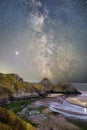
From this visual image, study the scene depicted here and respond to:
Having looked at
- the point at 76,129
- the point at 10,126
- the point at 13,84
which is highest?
the point at 13,84

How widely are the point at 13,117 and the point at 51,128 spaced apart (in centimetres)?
1469

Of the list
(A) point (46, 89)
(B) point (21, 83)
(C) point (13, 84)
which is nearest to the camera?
(C) point (13, 84)

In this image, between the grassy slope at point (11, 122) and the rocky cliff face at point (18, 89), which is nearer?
the grassy slope at point (11, 122)

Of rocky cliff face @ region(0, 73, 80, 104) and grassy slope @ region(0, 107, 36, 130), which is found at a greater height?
rocky cliff face @ region(0, 73, 80, 104)

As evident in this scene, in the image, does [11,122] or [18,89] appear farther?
[18,89]

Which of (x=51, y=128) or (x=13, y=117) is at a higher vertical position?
(x=13, y=117)

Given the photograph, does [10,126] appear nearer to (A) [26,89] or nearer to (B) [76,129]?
(B) [76,129]

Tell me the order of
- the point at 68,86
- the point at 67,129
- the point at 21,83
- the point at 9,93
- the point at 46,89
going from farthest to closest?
the point at 68,86 → the point at 46,89 → the point at 21,83 → the point at 9,93 → the point at 67,129

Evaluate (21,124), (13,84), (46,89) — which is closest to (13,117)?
(21,124)

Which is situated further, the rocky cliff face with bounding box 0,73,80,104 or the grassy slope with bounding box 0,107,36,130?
the rocky cliff face with bounding box 0,73,80,104

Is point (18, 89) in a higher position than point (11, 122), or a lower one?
higher

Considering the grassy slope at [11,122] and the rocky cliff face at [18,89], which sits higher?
the rocky cliff face at [18,89]

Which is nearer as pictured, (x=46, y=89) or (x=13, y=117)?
(x=13, y=117)

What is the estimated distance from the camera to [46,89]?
12431cm
